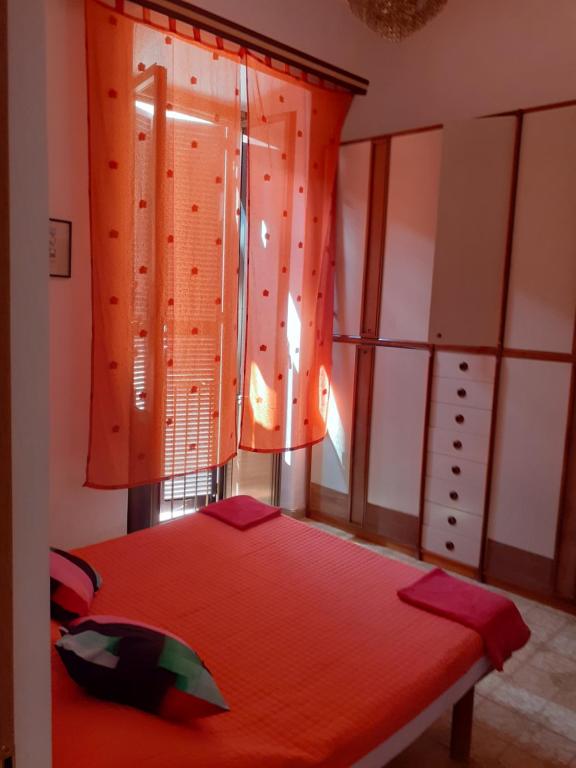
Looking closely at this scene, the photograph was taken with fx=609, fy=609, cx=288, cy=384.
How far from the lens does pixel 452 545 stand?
3.17 m

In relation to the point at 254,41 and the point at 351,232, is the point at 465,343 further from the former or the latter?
the point at 254,41

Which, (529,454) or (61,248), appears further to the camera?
(529,454)

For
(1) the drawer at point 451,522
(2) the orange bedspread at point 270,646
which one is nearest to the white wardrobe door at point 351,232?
(1) the drawer at point 451,522

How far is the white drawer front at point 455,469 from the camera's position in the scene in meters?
3.04

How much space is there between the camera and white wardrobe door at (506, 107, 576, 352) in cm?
268

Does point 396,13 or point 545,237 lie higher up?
point 396,13

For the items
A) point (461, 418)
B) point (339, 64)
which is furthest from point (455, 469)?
point (339, 64)

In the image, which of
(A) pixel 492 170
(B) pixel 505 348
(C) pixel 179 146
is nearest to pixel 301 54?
(C) pixel 179 146

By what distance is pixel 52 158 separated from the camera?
2500 mm

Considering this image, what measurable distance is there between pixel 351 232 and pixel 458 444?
135 centimetres

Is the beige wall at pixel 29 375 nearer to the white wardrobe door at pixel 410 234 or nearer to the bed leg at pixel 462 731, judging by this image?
the bed leg at pixel 462 731

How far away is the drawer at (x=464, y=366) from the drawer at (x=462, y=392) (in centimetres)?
3

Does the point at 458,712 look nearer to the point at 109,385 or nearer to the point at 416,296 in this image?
the point at 109,385

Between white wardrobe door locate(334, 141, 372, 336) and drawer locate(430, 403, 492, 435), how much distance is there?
67 centimetres
